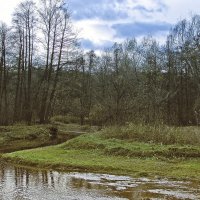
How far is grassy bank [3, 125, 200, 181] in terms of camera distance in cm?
1945

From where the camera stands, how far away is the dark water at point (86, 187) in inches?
556

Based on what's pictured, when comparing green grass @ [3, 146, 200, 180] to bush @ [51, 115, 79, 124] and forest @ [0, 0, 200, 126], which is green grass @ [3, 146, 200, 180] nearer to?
forest @ [0, 0, 200, 126]

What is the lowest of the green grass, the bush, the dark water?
the dark water

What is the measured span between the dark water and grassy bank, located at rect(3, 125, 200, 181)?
1402 millimetres

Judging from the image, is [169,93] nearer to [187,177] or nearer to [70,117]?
[70,117]

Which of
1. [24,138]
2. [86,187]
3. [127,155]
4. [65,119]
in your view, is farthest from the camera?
[65,119]

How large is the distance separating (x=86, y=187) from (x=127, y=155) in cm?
731

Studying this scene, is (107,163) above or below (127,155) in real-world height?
below

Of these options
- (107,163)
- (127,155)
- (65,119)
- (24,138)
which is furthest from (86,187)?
(65,119)

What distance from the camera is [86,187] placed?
52.1ft

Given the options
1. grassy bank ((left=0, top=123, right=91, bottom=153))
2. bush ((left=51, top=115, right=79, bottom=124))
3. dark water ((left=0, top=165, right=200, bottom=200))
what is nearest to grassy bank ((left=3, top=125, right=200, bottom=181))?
dark water ((left=0, top=165, right=200, bottom=200))

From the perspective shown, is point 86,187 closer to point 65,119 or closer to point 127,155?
point 127,155

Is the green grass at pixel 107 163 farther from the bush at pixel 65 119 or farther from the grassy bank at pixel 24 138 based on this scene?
the bush at pixel 65 119

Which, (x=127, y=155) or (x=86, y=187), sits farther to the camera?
(x=127, y=155)
